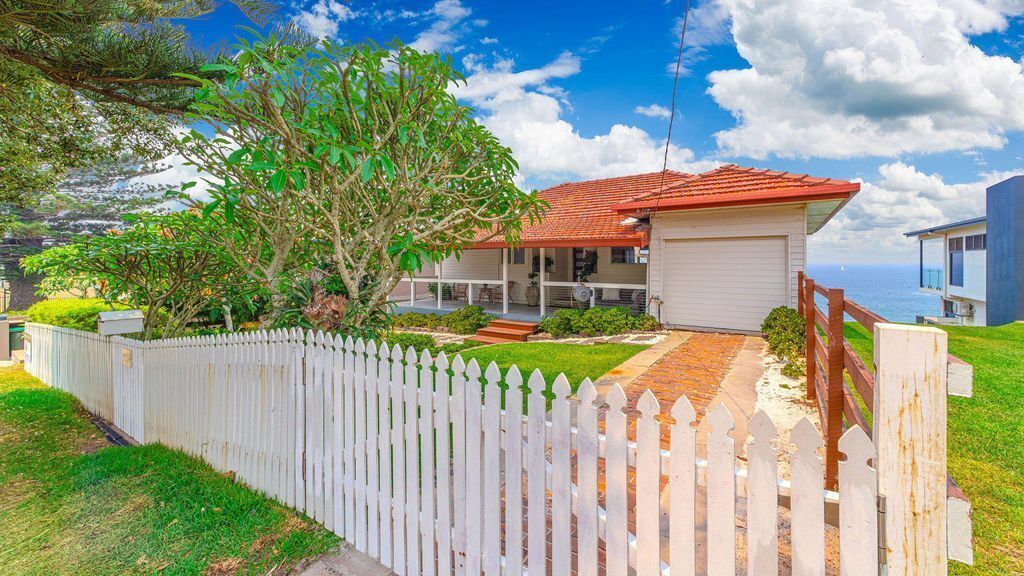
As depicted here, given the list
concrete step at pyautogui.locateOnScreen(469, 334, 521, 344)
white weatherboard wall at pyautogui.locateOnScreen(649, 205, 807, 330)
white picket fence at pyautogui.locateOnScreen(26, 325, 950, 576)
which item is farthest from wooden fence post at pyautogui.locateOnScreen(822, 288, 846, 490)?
concrete step at pyautogui.locateOnScreen(469, 334, 521, 344)

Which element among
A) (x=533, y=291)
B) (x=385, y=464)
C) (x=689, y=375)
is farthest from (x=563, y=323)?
(x=385, y=464)

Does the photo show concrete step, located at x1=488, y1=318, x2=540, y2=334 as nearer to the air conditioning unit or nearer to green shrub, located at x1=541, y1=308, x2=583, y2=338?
green shrub, located at x1=541, y1=308, x2=583, y2=338

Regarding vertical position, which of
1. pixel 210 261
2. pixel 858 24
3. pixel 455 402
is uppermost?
pixel 858 24

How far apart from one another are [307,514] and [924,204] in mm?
23657

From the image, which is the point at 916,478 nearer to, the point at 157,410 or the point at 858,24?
the point at 157,410

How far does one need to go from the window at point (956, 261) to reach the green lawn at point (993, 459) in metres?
19.2

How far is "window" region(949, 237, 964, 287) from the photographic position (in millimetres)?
20469

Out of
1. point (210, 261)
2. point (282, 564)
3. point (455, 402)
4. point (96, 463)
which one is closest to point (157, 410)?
point (96, 463)

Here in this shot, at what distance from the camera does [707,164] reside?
503 inches

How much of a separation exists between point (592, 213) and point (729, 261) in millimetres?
5463

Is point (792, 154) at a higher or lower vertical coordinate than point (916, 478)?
higher

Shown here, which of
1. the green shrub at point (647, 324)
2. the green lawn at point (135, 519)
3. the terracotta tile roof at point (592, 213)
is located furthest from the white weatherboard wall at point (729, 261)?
the green lawn at point (135, 519)

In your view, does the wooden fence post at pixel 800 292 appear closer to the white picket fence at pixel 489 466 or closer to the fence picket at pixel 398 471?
the white picket fence at pixel 489 466

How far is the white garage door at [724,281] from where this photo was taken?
30.3 feet
